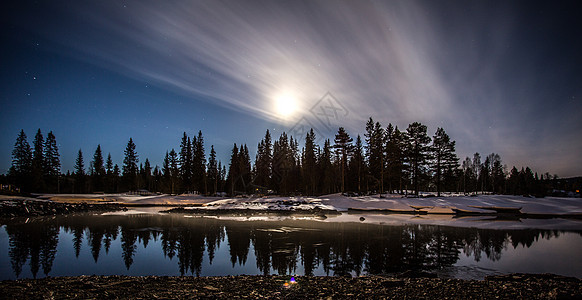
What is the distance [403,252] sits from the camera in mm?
13195

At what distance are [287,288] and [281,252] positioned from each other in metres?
5.44

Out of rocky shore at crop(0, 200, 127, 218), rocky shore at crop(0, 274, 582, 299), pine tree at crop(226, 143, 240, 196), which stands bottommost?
rocky shore at crop(0, 200, 127, 218)

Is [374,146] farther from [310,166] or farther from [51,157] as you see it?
[51,157]

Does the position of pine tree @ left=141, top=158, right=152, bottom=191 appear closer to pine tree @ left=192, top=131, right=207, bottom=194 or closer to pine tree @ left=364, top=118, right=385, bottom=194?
pine tree @ left=192, top=131, right=207, bottom=194

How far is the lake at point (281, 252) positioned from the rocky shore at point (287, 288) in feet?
5.19

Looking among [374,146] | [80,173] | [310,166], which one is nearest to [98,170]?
[80,173]

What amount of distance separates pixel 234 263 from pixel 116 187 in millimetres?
98274

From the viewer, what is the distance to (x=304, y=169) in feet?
253

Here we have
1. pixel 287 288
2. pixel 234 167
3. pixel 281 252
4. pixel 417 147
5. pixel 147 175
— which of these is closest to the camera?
pixel 287 288

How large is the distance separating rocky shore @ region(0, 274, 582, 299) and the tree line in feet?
142

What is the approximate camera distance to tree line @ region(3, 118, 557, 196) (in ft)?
174

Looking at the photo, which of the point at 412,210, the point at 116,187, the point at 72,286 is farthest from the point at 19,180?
the point at 412,210

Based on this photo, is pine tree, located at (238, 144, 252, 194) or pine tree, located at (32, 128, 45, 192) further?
pine tree, located at (238, 144, 252, 194)

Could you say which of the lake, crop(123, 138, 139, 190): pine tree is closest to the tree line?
crop(123, 138, 139, 190): pine tree
